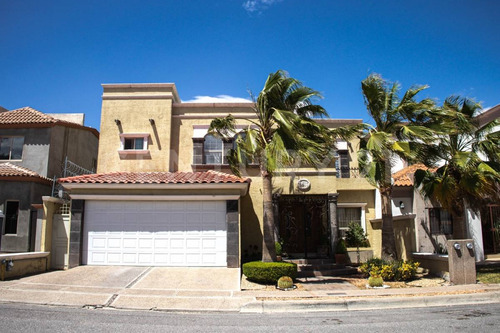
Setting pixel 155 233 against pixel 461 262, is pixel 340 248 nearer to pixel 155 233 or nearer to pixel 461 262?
pixel 461 262

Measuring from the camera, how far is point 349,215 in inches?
749

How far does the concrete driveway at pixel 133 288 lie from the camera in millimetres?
9742

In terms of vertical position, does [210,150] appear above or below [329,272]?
above

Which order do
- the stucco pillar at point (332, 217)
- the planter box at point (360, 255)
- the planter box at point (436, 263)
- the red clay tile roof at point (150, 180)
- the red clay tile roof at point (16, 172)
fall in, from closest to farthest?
the planter box at point (436, 263), the red clay tile roof at point (150, 180), the stucco pillar at point (332, 217), the red clay tile roof at point (16, 172), the planter box at point (360, 255)

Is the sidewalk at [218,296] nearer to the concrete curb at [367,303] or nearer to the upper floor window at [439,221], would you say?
the concrete curb at [367,303]

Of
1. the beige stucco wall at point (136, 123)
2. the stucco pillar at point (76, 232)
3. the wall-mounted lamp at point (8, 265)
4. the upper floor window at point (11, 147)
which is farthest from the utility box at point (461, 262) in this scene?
the upper floor window at point (11, 147)

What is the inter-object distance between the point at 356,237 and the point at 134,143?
11.5 meters

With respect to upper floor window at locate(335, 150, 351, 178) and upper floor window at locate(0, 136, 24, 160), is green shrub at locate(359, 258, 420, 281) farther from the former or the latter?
upper floor window at locate(0, 136, 24, 160)

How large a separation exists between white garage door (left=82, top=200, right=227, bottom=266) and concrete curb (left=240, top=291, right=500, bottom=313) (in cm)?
460

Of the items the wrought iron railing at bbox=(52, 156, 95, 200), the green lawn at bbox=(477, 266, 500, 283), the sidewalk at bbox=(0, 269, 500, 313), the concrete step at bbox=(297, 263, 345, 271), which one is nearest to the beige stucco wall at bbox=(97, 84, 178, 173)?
the wrought iron railing at bbox=(52, 156, 95, 200)

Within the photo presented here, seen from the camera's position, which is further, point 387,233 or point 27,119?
point 27,119

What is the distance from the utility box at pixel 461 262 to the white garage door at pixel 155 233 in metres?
7.76

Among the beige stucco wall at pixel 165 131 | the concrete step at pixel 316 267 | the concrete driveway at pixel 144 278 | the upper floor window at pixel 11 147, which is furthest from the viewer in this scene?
the upper floor window at pixel 11 147

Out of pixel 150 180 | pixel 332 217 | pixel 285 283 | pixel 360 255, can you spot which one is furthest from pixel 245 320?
pixel 360 255
